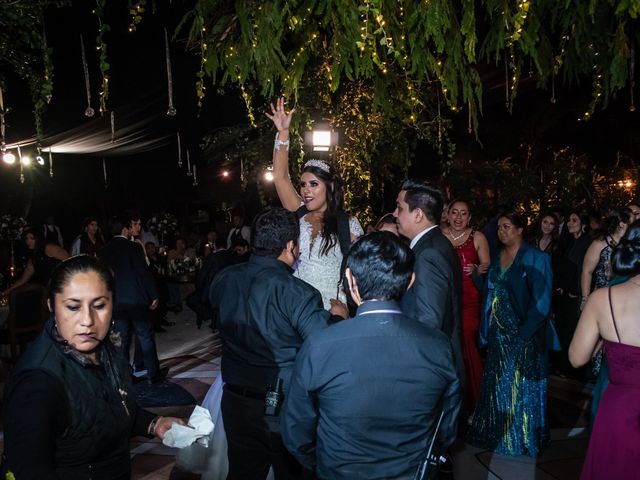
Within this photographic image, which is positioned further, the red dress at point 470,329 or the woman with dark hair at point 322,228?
the red dress at point 470,329

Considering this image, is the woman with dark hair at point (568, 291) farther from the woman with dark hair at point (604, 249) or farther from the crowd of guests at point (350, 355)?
the crowd of guests at point (350, 355)

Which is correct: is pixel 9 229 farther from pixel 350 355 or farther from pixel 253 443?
pixel 350 355

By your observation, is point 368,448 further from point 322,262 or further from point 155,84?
point 155,84

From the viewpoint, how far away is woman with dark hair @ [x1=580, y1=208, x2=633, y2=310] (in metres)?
5.49

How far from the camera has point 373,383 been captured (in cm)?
191

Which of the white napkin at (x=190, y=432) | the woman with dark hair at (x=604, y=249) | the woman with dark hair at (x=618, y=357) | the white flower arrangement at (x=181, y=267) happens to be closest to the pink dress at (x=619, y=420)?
the woman with dark hair at (x=618, y=357)

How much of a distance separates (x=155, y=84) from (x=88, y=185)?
11.2 metres

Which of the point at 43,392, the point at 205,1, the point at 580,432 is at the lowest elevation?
the point at 580,432

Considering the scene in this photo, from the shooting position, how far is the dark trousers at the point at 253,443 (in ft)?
9.25

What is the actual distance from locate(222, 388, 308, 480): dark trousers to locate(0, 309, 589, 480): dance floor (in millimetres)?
1362

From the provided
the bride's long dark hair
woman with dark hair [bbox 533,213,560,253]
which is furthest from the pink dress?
woman with dark hair [bbox 533,213,560,253]

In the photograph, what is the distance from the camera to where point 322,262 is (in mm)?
3678

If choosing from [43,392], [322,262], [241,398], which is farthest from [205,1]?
[43,392]

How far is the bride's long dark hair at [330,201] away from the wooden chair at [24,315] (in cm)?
443
